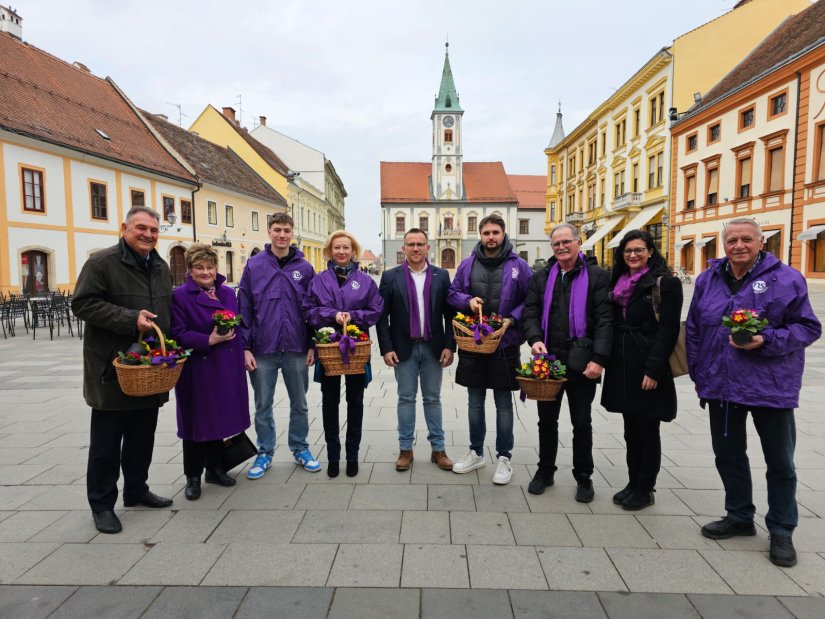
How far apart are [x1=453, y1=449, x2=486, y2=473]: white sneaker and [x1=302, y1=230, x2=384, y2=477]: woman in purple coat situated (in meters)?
0.84

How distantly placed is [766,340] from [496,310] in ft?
5.99

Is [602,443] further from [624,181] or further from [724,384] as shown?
[624,181]

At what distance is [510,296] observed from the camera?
422 centimetres

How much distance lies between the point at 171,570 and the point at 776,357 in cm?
361

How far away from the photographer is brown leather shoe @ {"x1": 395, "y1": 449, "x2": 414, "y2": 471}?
443 cm

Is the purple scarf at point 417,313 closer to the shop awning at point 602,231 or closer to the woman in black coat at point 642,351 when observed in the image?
the woman in black coat at point 642,351

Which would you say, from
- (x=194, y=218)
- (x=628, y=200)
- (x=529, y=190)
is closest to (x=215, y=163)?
(x=194, y=218)

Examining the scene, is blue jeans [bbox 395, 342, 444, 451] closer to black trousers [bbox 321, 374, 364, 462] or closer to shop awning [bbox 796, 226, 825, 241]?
black trousers [bbox 321, 374, 364, 462]

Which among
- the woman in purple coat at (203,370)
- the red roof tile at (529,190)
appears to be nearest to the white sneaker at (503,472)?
the woman in purple coat at (203,370)

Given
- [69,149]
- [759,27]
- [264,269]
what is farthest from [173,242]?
[759,27]

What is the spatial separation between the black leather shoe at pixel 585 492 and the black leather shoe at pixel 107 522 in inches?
122

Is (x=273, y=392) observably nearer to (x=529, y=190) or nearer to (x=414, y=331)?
(x=414, y=331)

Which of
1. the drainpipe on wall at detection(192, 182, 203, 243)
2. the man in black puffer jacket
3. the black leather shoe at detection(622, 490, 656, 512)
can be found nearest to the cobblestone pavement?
the black leather shoe at detection(622, 490, 656, 512)

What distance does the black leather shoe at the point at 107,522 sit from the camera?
3389 mm
